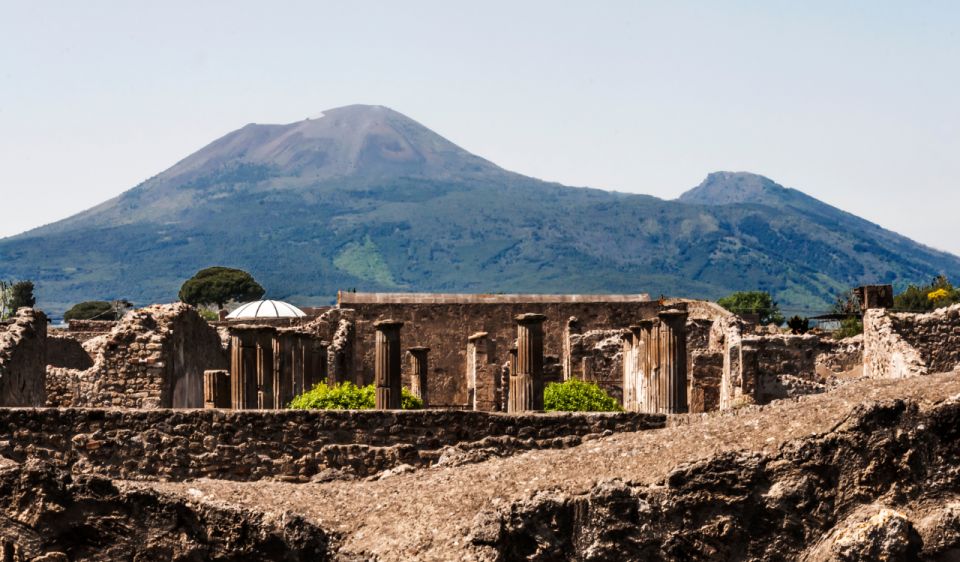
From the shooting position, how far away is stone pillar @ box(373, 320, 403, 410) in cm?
2527

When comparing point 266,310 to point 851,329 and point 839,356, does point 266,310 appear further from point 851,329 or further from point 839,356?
point 839,356

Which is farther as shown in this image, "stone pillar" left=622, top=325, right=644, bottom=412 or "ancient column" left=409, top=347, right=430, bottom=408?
"ancient column" left=409, top=347, right=430, bottom=408

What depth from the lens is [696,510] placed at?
43.7ft

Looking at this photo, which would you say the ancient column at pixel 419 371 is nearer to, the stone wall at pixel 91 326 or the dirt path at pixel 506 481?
the dirt path at pixel 506 481

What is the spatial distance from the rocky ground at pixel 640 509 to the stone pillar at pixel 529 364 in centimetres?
1135

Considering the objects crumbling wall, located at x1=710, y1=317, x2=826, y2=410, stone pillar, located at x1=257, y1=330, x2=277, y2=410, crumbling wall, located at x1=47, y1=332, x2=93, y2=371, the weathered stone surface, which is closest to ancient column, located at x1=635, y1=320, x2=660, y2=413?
crumbling wall, located at x1=710, y1=317, x2=826, y2=410

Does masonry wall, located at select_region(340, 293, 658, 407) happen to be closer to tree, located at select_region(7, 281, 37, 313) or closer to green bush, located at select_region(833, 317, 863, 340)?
green bush, located at select_region(833, 317, 863, 340)

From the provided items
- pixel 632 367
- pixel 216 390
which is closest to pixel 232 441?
pixel 216 390

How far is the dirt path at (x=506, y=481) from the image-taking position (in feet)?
43.2

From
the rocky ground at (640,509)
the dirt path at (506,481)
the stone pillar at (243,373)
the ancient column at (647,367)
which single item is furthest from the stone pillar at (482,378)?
the rocky ground at (640,509)

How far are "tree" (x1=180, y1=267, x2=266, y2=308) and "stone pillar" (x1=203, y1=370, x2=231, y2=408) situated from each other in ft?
419

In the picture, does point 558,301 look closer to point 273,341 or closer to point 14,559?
point 273,341

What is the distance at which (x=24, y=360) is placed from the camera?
21.6 metres

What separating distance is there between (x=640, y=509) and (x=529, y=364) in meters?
12.2
